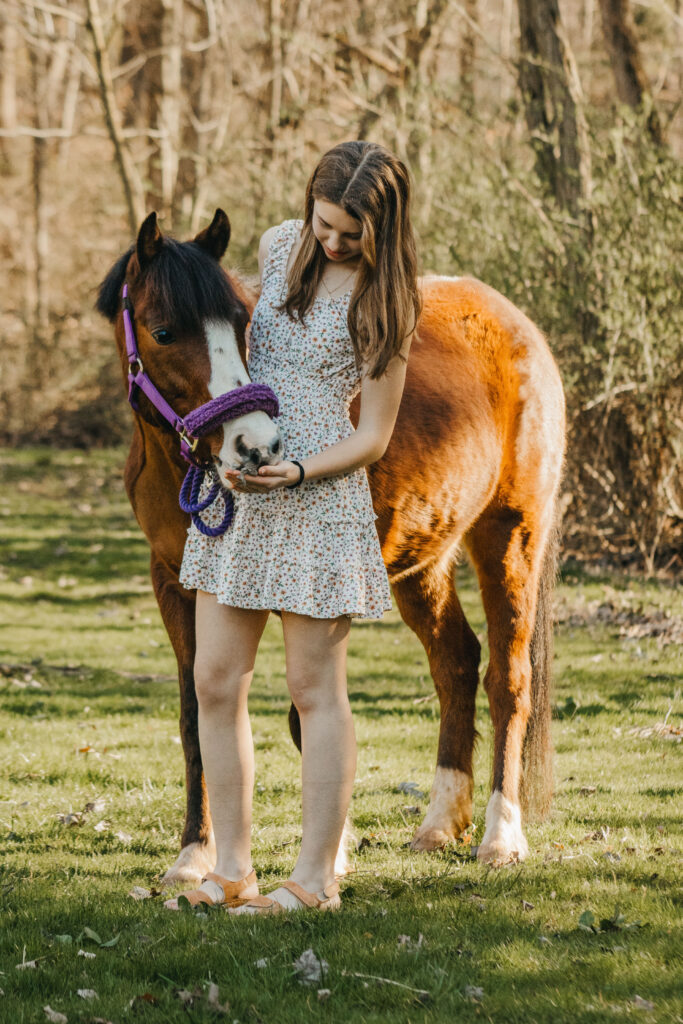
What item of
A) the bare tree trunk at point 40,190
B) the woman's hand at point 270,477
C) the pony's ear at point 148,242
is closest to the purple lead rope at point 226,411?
the woman's hand at point 270,477

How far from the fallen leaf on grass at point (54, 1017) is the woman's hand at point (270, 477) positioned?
1.36 metres

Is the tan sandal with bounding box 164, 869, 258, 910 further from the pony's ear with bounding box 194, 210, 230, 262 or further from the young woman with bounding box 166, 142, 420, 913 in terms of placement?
the pony's ear with bounding box 194, 210, 230, 262

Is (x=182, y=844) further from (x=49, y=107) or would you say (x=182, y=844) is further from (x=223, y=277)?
(x=49, y=107)

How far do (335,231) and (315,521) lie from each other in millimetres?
792

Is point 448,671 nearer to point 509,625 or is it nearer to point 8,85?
point 509,625

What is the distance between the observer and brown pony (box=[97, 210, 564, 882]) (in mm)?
3156

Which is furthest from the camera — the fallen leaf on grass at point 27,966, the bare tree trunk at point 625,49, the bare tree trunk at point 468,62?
the bare tree trunk at point 625,49

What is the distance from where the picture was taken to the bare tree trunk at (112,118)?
9734mm

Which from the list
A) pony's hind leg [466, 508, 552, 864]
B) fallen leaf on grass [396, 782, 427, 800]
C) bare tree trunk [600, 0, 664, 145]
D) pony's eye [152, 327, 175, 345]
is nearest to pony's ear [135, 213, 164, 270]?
pony's eye [152, 327, 175, 345]

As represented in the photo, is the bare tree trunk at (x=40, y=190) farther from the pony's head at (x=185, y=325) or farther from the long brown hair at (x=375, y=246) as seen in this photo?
the long brown hair at (x=375, y=246)

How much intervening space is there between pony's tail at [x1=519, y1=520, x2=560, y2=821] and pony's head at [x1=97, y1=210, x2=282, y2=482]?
1.92 metres

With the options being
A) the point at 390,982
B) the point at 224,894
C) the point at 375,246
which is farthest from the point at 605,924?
the point at 375,246

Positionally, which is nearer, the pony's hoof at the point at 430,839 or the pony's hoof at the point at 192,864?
the pony's hoof at the point at 192,864

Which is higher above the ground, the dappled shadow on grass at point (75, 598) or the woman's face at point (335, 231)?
the woman's face at point (335, 231)
